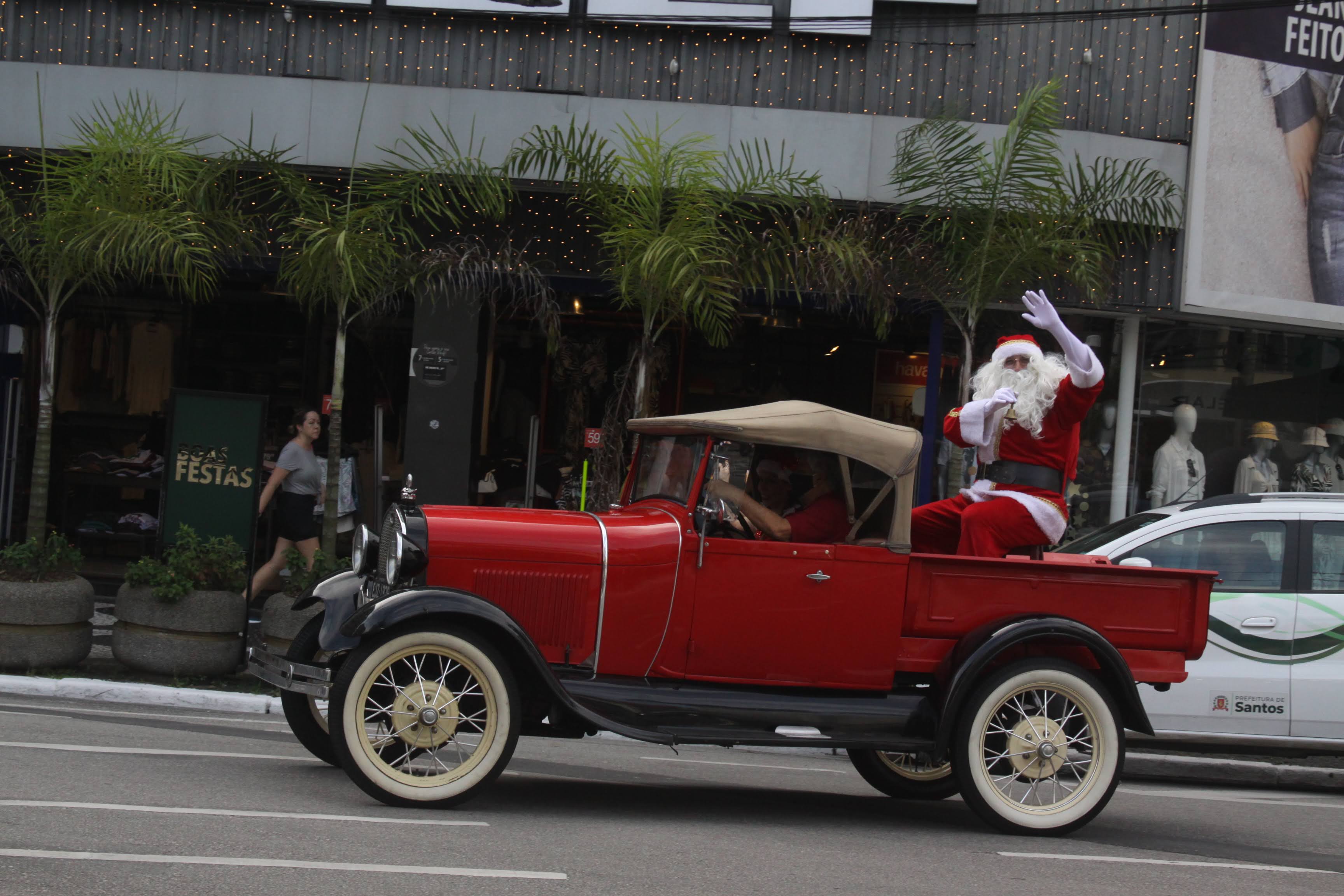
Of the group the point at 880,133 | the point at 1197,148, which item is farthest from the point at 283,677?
the point at 1197,148

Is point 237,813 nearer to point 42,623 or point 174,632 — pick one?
point 174,632

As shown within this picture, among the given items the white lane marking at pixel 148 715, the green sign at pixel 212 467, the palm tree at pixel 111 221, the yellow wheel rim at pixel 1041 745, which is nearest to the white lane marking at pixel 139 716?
the white lane marking at pixel 148 715

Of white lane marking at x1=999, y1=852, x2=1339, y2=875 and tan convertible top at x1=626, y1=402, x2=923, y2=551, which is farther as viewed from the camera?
tan convertible top at x1=626, y1=402, x2=923, y2=551

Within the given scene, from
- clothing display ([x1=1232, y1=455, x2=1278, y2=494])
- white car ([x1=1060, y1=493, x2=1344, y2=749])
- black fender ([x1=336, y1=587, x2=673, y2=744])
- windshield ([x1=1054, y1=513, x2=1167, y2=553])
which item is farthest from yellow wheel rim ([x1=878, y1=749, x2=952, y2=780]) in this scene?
clothing display ([x1=1232, y1=455, x2=1278, y2=494])

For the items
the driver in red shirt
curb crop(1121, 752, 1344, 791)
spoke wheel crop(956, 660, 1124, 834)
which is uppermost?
the driver in red shirt

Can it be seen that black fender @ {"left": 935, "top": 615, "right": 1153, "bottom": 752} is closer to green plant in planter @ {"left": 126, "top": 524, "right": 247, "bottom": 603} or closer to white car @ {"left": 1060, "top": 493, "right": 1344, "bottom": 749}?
white car @ {"left": 1060, "top": 493, "right": 1344, "bottom": 749}

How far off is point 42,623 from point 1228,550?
7852mm

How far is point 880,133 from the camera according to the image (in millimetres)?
11961

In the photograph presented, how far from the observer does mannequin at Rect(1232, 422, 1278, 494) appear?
1349 cm

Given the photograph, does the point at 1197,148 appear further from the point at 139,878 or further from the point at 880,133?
the point at 139,878

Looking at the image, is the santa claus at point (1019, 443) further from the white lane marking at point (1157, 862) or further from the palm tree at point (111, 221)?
the palm tree at point (111, 221)

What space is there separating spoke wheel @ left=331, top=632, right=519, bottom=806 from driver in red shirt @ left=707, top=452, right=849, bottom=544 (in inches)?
53.3

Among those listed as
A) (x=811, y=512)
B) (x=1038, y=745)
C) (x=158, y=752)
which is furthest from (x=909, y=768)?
(x=158, y=752)

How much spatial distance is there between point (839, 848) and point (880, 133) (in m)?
7.87
